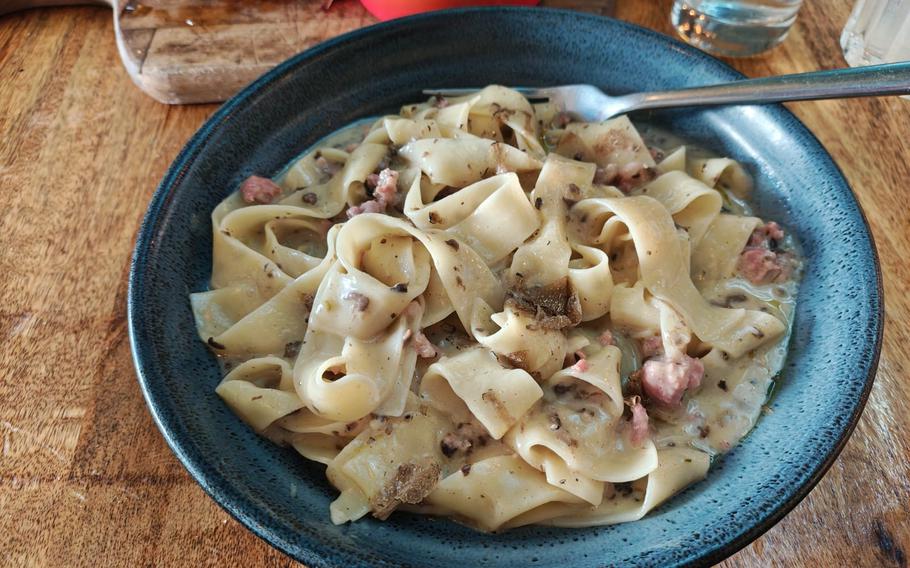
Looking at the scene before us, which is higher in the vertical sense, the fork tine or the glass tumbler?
the glass tumbler

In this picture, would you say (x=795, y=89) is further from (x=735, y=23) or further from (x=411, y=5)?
(x=411, y=5)

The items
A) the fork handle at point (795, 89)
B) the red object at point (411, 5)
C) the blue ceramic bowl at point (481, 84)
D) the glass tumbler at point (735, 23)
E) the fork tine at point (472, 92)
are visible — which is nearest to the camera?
the blue ceramic bowl at point (481, 84)

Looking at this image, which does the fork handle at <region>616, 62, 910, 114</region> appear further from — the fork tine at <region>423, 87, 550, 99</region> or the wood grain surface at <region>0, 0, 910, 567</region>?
the wood grain surface at <region>0, 0, 910, 567</region>

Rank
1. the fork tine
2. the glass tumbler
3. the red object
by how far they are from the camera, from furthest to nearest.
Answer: the red object → the glass tumbler → the fork tine

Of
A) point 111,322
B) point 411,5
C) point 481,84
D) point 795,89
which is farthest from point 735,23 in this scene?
point 111,322

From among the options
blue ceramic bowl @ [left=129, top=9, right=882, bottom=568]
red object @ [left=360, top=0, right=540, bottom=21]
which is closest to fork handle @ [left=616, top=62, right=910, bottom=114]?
blue ceramic bowl @ [left=129, top=9, right=882, bottom=568]

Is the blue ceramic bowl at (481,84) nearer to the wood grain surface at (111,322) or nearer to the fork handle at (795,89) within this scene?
the fork handle at (795,89)

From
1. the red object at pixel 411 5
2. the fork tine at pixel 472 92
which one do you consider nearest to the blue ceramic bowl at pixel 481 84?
the fork tine at pixel 472 92
